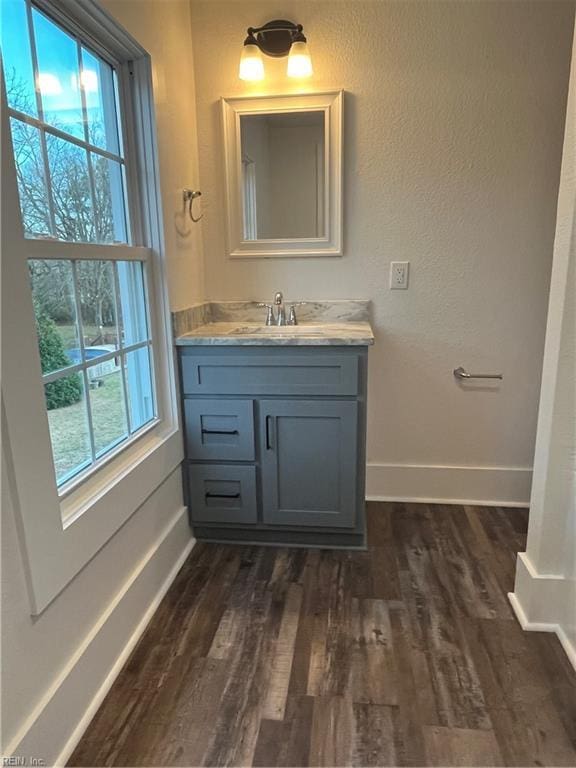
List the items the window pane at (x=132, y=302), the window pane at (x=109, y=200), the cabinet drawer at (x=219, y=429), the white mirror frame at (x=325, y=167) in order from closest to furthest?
the window pane at (x=109, y=200) < the window pane at (x=132, y=302) < the cabinet drawer at (x=219, y=429) < the white mirror frame at (x=325, y=167)

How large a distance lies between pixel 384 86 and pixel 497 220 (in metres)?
0.76

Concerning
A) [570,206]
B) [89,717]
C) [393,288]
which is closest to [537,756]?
[89,717]

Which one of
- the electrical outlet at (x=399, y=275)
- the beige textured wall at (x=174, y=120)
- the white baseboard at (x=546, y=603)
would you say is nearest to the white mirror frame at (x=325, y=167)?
the beige textured wall at (x=174, y=120)

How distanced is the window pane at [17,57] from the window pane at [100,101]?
0.27 metres

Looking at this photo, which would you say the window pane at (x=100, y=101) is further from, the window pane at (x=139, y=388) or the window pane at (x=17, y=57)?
the window pane at (x=139, y=388)

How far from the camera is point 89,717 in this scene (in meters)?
1.27

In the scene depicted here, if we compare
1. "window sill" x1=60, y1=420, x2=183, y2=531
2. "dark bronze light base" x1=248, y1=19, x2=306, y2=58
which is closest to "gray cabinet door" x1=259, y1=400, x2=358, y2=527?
"window sill" x1=60, y1=420, x2=183, y2=531

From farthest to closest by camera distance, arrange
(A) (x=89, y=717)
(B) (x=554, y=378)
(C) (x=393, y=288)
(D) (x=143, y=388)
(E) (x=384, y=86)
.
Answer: (C) (x=393, y=288)
(E) (x=384, y=86)
(D) (x=143, y=388)
(B) (x=554, y=378)
(A) (x=89, y=717)

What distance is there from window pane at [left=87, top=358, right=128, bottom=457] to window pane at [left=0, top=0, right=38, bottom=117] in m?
0.68

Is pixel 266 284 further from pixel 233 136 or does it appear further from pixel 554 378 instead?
pixel 554 378

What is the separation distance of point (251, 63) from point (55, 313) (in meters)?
1.42

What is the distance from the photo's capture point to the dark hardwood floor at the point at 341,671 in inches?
47.0

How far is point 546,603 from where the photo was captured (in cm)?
155

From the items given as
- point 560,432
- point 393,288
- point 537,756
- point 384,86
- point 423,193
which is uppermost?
point 384,86
